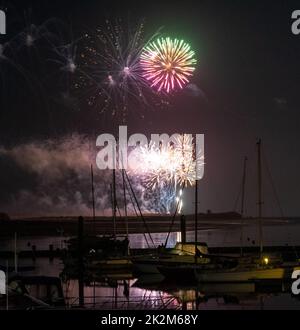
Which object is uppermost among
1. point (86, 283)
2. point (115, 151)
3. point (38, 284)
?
point (115, 151)

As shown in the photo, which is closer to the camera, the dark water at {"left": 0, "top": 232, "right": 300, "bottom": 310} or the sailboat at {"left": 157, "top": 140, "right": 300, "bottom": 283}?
the dark water at {"left": 0, "top": 232, "right": 300, "bottom": 310}

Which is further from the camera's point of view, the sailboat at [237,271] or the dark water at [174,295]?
the sailboat at [237,271]

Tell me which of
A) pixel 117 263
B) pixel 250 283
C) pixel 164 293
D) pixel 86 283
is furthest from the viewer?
pixel 117 263

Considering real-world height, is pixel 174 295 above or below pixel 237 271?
below

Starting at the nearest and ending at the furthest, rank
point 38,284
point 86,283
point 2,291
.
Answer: point 2,291 < point 38,284 < point 86,283

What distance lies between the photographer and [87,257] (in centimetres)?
5953

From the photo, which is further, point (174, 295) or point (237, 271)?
point (237, 271)

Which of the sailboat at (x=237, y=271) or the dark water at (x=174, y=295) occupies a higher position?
the sailboat at (x=237, y=271)

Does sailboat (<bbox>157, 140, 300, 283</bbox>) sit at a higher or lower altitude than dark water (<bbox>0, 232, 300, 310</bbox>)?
higher
